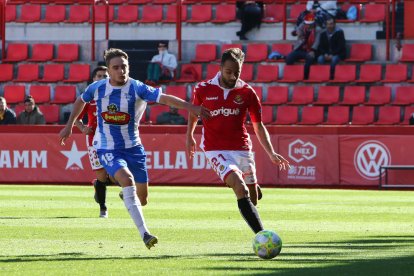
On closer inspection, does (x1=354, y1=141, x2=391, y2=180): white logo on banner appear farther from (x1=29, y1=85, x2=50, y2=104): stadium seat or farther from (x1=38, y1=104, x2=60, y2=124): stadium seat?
(x1=29, y1=85, x2=50, y2=104): stadium seat

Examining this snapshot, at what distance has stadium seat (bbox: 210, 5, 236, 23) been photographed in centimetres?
3356

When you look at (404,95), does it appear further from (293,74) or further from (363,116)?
(293,74)

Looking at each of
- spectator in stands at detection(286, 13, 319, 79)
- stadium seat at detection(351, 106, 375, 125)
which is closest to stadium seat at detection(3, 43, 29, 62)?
spectator in stands at detection(286, 13, 319, 79)

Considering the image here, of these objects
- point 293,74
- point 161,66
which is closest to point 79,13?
point 161,66

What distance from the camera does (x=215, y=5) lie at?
33969mm

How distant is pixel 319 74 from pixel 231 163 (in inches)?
773

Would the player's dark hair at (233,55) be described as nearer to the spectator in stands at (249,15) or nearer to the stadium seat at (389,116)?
the stadium seat at (389,116)

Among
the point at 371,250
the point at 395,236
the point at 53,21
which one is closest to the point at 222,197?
the point at 395,236

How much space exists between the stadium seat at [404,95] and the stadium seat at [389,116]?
0.34m

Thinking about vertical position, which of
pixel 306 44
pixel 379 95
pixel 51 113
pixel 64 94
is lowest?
pixel 51 113

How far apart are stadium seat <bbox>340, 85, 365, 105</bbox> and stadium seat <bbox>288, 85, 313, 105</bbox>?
894mm

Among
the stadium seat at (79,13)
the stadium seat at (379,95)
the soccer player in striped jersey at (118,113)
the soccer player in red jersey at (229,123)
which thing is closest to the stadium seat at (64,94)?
the stadium seat at (79,13)

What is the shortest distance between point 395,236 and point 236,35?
21.0 m

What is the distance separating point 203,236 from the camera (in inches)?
502
